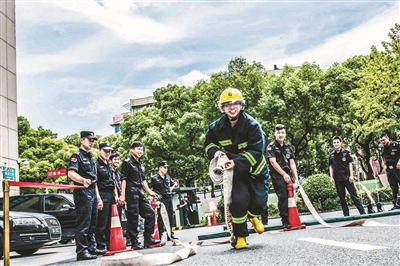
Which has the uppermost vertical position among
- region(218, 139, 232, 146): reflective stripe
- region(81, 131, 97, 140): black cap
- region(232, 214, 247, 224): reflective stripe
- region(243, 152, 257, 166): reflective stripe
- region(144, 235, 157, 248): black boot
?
region(81, 131, 97, 140): black cap

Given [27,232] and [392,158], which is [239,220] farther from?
[392,158]

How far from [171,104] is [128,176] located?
37771mm

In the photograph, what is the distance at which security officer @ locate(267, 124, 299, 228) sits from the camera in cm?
854

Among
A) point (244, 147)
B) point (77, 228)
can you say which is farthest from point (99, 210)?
point (244, 147)

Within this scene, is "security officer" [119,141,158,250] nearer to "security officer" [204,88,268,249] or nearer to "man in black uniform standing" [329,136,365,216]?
"security officer" [204,88,268,249]

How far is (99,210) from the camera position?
26.3 feet

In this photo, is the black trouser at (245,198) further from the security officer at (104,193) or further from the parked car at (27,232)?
the parked car at (27,232)

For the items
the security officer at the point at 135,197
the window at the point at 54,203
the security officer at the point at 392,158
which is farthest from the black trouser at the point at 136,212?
the security officer at the point at 392,158

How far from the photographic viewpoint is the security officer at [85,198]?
7176mm

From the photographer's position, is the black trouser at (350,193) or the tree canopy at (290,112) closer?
the black trouser at (350,193)

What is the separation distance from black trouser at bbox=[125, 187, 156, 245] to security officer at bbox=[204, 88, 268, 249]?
3.40 m

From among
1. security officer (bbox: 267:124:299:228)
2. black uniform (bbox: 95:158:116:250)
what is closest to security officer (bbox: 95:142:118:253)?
black uniform (bbox: 95:158:116:250)

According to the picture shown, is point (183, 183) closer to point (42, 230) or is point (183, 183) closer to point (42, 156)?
point (42, 156)

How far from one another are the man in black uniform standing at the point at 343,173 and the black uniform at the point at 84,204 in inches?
230
